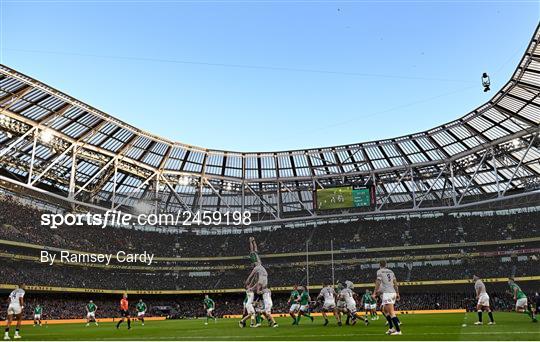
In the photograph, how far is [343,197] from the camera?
179ft

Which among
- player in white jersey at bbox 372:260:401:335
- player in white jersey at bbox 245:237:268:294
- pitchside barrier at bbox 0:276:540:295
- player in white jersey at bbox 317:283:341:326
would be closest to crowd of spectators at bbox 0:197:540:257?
pitchside barrier at bbox 0:276:540:295

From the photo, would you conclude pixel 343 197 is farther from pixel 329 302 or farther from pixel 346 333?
pixel 346 333

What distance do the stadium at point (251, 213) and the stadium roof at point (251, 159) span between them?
191 mm

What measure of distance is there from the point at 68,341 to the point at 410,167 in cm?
4549

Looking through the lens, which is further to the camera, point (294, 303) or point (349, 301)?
point (294, 303)

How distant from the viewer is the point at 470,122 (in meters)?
47.1

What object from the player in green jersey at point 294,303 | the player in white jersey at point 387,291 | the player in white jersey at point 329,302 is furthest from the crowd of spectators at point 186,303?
the player in white jersey at point 387,291

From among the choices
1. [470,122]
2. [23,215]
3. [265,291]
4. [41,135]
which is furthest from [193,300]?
[265,291]

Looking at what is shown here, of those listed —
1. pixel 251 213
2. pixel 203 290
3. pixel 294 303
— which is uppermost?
pixel 251 213

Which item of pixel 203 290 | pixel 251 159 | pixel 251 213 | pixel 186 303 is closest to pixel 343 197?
pixel 251 159

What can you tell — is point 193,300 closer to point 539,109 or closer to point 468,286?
point 468,286

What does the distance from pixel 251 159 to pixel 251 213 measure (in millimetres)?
12071

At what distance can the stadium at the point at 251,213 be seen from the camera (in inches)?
1804

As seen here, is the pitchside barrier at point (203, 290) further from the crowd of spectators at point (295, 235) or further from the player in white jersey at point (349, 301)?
the player in white jersey at point (349, 301)
